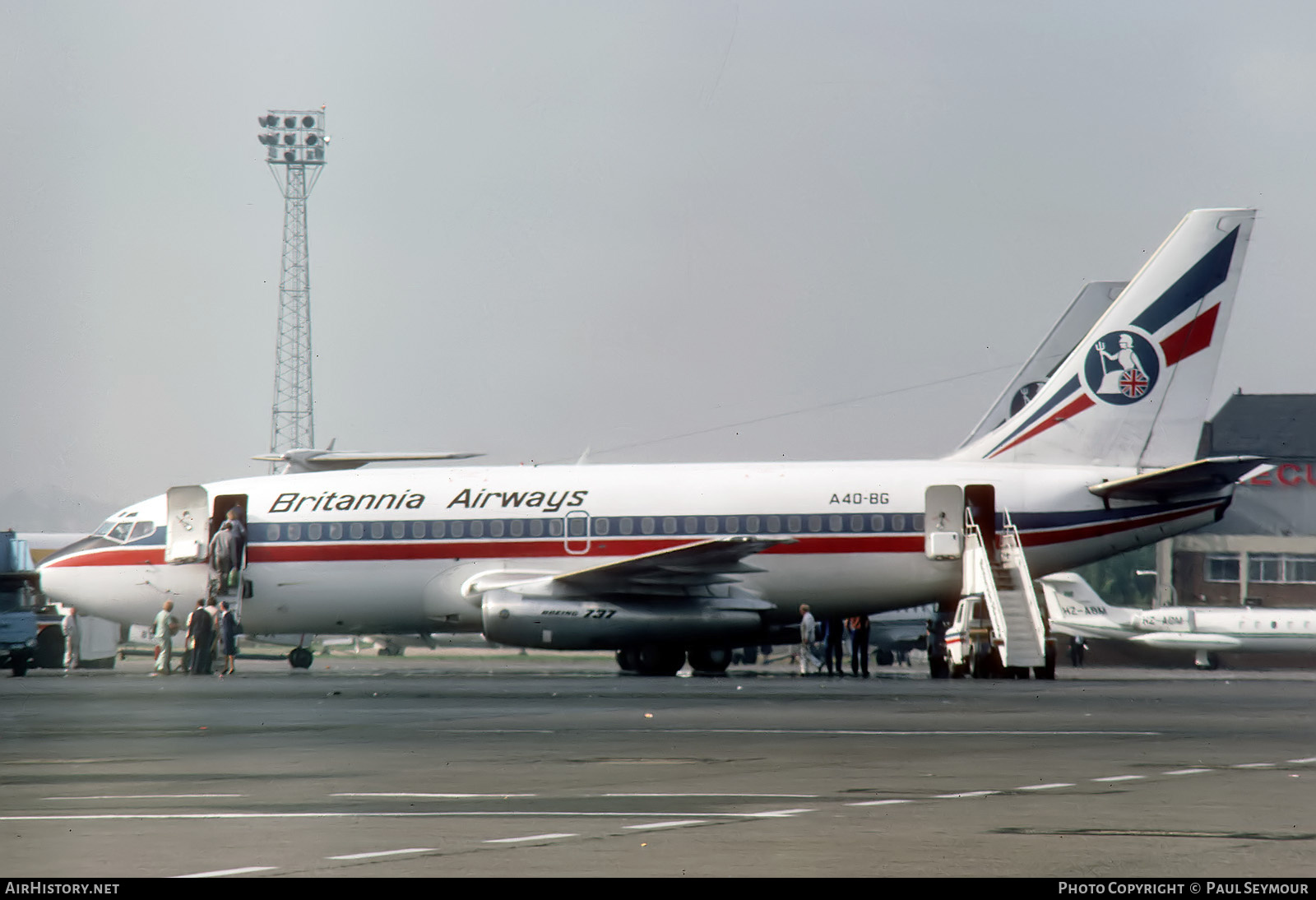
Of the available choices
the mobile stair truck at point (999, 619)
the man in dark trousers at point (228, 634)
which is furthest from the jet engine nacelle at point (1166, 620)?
the man in dark trousers at point (228, 634)

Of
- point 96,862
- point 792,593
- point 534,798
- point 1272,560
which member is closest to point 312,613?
point 792,593

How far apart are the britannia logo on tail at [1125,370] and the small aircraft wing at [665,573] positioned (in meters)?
7.21

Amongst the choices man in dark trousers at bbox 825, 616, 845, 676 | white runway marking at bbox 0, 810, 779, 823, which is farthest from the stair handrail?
white runway marking at bbox 0, 810, 779, 823

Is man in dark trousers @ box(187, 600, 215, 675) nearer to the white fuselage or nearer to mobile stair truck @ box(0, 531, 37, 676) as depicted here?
the white fuselage

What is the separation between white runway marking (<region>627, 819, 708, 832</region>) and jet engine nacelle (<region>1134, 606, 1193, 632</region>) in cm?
4291

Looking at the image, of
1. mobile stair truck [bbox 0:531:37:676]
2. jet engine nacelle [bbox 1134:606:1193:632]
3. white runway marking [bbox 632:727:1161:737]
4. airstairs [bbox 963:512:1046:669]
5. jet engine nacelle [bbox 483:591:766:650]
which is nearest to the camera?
white runway marking [bbox 632:727:1161:737]

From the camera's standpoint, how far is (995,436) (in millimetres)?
34000

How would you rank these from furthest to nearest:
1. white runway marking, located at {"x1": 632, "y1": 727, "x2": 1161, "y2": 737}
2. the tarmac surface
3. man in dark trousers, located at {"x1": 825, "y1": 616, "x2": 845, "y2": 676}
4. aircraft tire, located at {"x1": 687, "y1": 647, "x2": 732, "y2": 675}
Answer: man in dark trousers, located at {"x1": 825, "y1": 616, "x2": 845, "y2": 676} → aircraft tire, located at {"x1": 687, "y1": 647, "x2": 732, "y2": 675} → white runway marking, located at {"x1": 632, "y1": 727, "x2": 1161, "y2": 737} → the tarmac surface

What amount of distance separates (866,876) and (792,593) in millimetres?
25110

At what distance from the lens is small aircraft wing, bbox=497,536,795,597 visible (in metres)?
30.5

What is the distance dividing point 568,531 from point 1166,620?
24.6 meters

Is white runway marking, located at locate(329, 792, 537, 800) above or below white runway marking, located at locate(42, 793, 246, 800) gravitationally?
above

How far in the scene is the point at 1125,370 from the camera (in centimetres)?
3312

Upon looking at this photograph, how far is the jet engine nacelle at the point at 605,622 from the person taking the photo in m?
31.5
